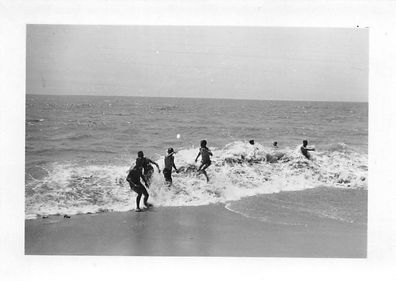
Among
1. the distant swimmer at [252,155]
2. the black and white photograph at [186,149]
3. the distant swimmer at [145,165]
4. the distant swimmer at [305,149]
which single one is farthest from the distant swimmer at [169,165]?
the distant swimmer at [305,149]

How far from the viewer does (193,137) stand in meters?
8.27

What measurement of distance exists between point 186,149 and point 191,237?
7.29 ft

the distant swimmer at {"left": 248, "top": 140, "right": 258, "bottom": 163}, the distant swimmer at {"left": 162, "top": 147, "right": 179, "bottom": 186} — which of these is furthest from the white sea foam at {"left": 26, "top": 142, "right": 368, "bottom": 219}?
the distant swimmer at {"left": 162, "top": 147, "right": 179, "bottom": 186}

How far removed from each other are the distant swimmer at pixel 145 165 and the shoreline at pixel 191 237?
908mm

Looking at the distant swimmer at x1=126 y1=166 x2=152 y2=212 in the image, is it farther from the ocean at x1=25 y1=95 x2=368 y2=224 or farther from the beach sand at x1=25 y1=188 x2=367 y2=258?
the beach sand at x1=25 y1=188 x2=367 y2=258

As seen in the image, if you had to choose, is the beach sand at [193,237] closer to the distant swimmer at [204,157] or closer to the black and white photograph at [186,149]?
the black and white photograph at [186,149]

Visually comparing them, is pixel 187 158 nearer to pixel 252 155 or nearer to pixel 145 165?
pixel 145 165

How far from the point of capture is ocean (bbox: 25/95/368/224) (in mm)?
6746

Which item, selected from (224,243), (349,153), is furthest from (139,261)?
(349,153)

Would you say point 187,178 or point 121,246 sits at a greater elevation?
point 187,178

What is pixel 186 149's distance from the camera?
8.04 meters
